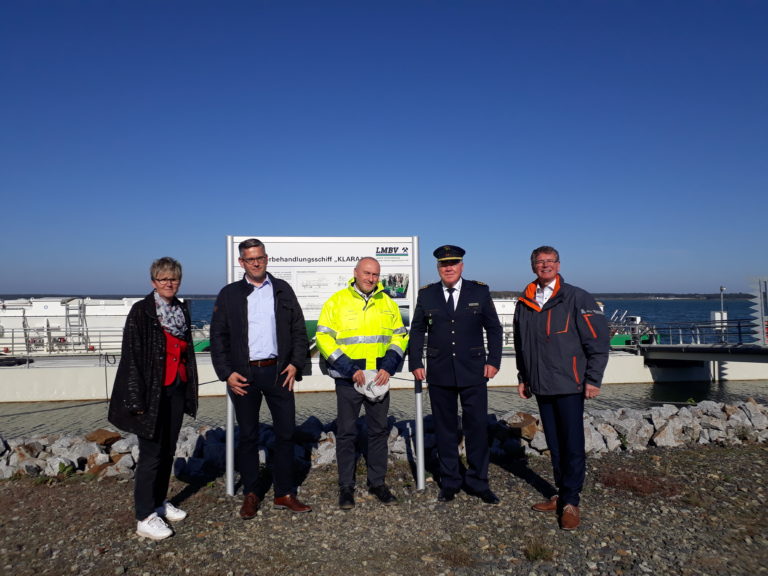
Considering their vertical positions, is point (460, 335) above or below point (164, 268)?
below

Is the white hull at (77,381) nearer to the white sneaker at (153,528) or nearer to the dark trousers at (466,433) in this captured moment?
the dark trousers at (466,433)

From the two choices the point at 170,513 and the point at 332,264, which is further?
the point at 332,264

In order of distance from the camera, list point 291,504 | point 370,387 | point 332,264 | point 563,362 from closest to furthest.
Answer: point 563,362 < point 291,504 < point 370,387 < point 332,264

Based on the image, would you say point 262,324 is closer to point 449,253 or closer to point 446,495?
point 449,253

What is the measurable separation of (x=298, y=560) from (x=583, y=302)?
2.51 meters

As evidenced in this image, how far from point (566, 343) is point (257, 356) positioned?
2188 millimetres

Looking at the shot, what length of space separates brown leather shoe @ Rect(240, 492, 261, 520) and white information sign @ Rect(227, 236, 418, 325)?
2201 mm

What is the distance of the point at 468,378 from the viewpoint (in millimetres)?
4262

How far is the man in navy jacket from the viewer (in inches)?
153

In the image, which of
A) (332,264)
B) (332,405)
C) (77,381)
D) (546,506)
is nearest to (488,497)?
(546,506)

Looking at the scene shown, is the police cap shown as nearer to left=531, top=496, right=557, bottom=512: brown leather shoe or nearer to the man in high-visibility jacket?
the man in high-visibility jacket

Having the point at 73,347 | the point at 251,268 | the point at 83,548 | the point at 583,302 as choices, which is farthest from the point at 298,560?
the point at 73,347

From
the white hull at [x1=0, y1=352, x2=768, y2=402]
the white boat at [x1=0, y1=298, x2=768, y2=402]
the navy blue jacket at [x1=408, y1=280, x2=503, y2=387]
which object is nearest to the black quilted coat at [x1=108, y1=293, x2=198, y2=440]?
the navy blue jacket at [x1=408, y1=280, x2=503, y2=387]

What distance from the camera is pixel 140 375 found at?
361 cm
